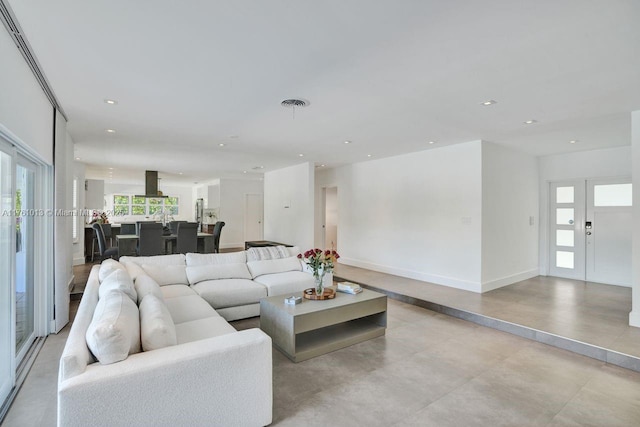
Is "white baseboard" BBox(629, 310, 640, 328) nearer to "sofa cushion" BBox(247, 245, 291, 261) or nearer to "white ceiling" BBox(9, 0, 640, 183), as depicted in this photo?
"white ceiling" BBox(9, 0, 640, 183)

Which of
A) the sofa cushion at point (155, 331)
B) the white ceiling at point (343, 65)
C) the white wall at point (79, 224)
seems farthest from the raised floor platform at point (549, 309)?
the white wall at point (79, 224)

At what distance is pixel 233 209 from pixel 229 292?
23.9ft

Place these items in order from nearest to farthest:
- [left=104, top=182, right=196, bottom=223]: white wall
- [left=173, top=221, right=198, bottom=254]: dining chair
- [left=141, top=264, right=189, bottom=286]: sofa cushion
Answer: [left=141, top=264, right=189, bottom=286]: sofa cushion, [left=173, top=221, right=198, bottom=254]: dining chair, [left=104, top=182, right=196, bottom=223]: white wall

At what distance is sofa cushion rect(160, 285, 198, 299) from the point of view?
11.5 ft

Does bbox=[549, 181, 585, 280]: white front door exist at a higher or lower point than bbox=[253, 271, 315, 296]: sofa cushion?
higher

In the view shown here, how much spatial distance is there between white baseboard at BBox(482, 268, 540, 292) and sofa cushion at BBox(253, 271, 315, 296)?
2.86 meters

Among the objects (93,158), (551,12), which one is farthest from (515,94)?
(93,158)

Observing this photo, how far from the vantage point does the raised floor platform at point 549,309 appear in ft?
10.4

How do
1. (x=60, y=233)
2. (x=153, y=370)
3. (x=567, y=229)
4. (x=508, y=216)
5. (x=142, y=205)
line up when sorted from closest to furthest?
1. (x=153, y=370)
2. (x=60, y=233)
3. (x=508, y=216)
4. (x=567, y=229)
5. (x=142, y=205)

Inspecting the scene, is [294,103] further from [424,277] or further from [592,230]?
[592,230]

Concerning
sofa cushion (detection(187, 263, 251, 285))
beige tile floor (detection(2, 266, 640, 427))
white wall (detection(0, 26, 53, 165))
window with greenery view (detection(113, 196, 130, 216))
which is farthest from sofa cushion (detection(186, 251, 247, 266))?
window with greenery view (detection(113, 196, 130, 216))

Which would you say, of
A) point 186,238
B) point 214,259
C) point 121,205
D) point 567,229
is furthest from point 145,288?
point 121,205

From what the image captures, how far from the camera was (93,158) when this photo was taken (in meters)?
6.94

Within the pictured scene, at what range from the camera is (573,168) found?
237 inches
